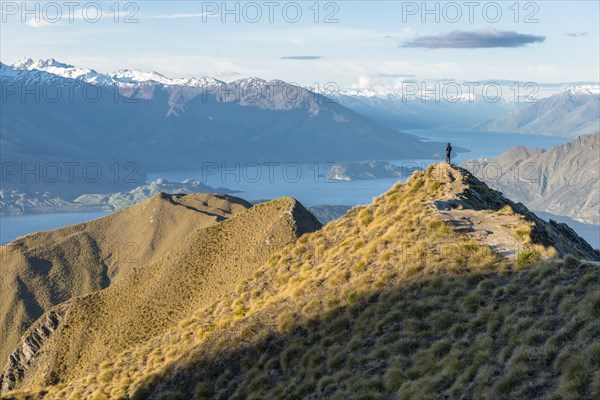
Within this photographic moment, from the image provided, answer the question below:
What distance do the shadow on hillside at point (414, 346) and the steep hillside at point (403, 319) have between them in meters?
0.09

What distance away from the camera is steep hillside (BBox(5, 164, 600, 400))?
2967 cm

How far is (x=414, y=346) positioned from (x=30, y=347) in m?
86.0

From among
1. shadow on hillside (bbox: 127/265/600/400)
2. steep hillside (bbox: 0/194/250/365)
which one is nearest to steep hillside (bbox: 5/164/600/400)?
shadow on hillside (bbox: 127/265/600/400)

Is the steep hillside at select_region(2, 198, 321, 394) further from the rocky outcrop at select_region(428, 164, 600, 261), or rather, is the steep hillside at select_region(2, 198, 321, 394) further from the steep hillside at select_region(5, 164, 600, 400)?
the rocky outcrop at select_region(428, 164, 600, 261)

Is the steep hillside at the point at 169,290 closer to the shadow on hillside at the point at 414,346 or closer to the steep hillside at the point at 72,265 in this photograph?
the shadow on hillside at the point at 414,346

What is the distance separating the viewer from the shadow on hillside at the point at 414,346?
→ 94.8 feet

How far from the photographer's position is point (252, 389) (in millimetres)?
39125

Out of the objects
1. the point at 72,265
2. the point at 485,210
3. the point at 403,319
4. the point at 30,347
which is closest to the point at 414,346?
the point at 403,319

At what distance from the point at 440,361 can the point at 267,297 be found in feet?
75.9

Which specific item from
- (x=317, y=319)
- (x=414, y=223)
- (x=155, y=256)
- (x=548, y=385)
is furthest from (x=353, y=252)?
(x=155, y=256)

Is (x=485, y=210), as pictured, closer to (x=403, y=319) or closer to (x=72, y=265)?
(x=403, y=319)

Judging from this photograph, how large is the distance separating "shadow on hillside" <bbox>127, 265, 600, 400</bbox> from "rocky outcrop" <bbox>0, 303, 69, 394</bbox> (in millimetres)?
63737

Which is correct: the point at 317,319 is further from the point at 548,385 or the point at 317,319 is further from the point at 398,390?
the point at 548,385

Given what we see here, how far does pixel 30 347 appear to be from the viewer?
349ft
